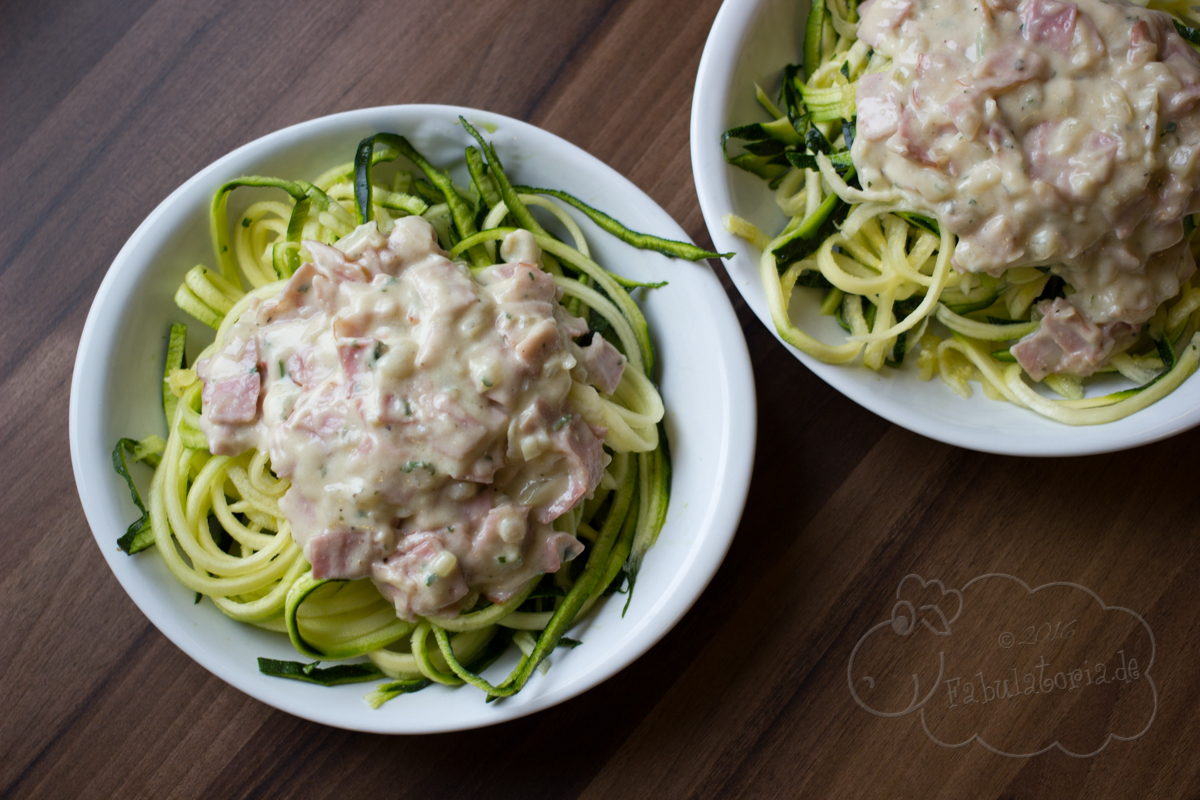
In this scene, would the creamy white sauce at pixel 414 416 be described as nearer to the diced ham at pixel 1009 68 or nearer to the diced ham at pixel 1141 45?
the diced ham at pixel 1009 68

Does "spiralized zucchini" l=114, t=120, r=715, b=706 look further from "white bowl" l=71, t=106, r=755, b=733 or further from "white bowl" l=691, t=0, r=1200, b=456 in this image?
"white bowl" l=691, t=0, r=1200, b=456

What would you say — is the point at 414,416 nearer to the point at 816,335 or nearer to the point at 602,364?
the point at 602,364

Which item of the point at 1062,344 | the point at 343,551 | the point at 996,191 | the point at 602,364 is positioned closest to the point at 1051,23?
the point at 996,191

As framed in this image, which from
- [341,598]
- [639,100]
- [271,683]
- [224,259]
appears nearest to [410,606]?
[341,598]

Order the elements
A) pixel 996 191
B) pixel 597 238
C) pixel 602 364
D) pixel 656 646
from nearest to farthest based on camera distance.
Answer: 1. pixel 996 191
2. pixel 602 364
3. pixel 597 238
4. pixel 656 646

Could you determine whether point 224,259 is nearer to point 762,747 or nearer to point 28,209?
point 28,209

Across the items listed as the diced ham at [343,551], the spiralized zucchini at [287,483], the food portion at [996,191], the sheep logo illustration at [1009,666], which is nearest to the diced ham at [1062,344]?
the food portion at [996,191]
